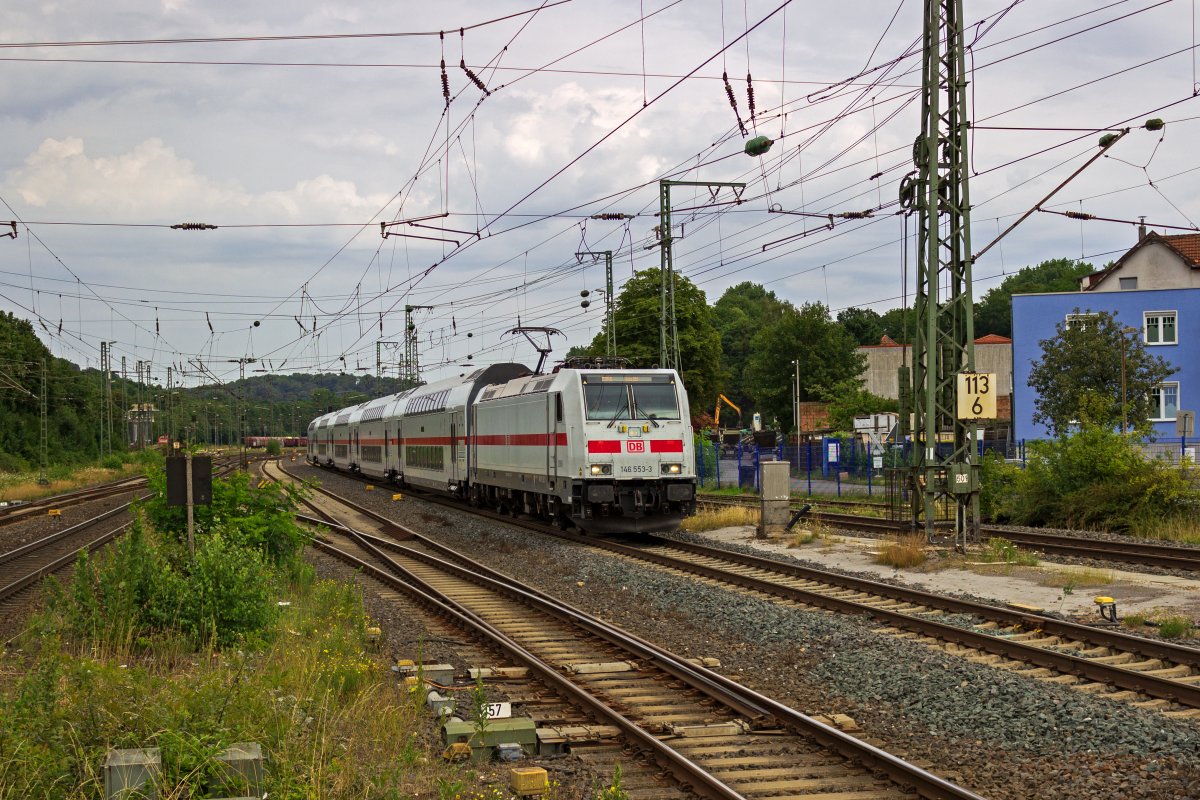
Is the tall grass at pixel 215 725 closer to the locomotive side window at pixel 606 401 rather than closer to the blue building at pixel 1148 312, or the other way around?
the locomotive side window at pixel 606 401

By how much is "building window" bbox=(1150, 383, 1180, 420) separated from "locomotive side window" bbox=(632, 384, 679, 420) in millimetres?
31065

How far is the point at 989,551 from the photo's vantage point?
17.5 meters

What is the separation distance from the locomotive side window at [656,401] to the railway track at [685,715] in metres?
7.47

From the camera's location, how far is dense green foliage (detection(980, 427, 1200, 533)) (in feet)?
69.5

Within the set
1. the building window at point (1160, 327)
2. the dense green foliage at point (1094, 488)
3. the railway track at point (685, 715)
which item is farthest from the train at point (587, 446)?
the building window at point (1160, 327)

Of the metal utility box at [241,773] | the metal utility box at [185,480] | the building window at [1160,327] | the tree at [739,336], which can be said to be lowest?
the metal utility box at [241,773]

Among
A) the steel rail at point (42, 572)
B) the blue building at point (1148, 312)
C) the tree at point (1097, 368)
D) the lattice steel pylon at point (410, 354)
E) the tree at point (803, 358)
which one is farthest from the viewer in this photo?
the tree at point (803, 358)

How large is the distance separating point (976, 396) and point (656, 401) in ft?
21.8

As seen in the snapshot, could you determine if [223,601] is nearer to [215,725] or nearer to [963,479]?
[215,725]

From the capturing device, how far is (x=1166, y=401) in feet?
151

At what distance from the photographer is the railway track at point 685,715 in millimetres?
6965

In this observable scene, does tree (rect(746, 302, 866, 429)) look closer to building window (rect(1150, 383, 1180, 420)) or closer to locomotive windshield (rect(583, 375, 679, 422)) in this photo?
building window (rect(1150, 383, 1180, 420))

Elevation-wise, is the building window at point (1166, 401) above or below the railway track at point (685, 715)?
above

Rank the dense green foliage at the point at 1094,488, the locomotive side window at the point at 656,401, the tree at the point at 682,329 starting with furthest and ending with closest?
1. the tree at the point at 682,329
2. the locomotive side window at the point at 656,401
3. the dense green foliage at the point at 1094,488
